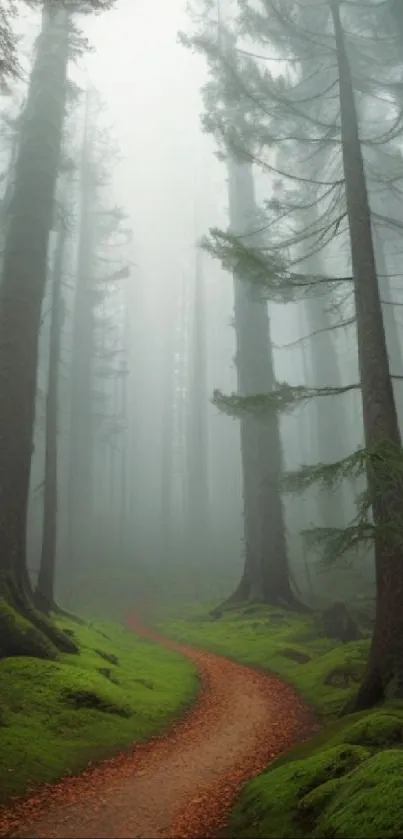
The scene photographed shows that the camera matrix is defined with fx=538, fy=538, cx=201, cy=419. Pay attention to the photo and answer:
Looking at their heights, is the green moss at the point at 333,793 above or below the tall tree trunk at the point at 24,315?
below

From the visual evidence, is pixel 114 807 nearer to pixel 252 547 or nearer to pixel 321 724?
pixel 321 724

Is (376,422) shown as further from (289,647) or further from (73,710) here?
(289,647)

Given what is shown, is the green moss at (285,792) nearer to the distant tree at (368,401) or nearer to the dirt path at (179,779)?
the dirt path at (179,779)

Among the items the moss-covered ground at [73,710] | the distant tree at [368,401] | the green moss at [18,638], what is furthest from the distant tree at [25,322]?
the distant tree at [368,401]

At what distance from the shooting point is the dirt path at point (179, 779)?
4.36 meters

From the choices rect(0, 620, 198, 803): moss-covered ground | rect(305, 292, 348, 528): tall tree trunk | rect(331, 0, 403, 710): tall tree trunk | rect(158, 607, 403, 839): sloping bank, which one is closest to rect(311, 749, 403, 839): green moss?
rect(158, 607, 403, 839): sloping bank

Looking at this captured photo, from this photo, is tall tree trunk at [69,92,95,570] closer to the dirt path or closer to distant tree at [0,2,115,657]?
distant tree at [0,2,115,657]

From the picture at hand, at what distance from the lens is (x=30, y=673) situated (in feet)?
22.7

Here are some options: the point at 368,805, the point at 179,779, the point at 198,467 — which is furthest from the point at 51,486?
the point at 198,467

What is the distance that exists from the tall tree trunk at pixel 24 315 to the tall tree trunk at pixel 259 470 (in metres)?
6.18

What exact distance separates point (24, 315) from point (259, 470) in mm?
9716

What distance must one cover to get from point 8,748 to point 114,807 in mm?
1307

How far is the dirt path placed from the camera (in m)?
4.36

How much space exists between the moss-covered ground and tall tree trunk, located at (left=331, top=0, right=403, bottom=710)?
2916 millimetres
